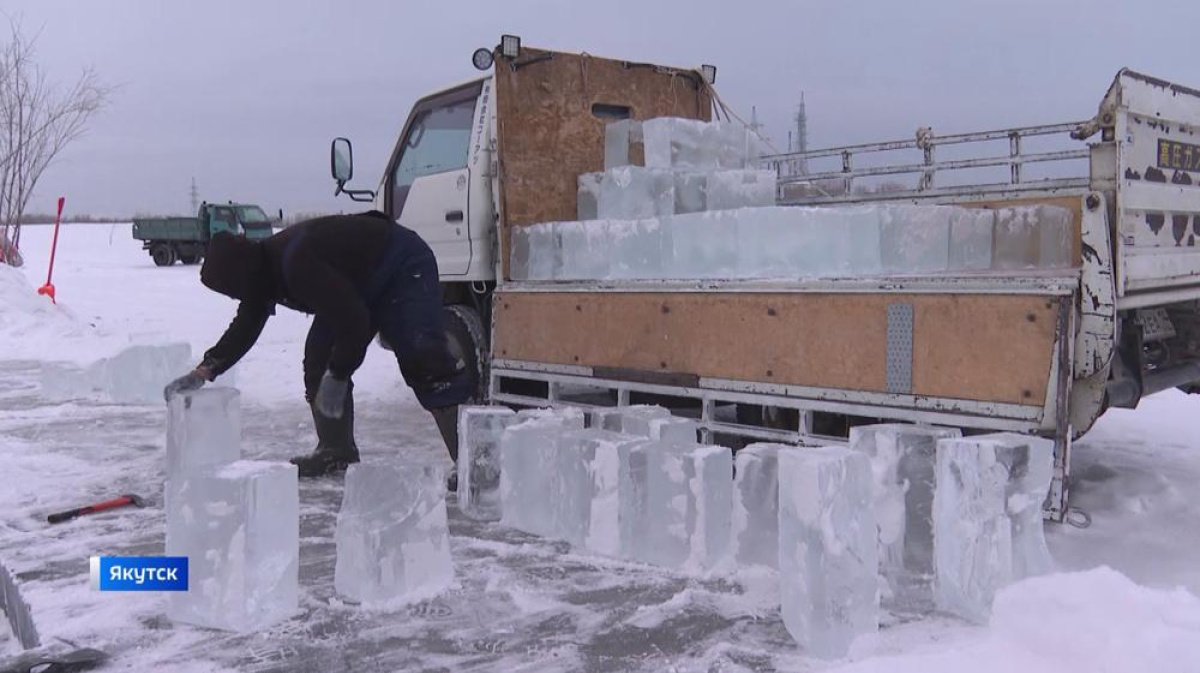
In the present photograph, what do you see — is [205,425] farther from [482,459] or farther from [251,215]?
[251,215]

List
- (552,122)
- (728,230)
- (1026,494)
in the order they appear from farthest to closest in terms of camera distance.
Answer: (552,122)
(728,230)
(1026,494)

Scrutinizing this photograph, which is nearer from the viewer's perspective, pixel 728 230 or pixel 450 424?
pixel 728 230

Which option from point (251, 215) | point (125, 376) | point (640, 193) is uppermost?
point (251, 215)

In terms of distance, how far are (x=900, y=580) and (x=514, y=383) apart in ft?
11.4

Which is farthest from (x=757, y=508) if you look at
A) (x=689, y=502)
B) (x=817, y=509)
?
(x=817, y=509)

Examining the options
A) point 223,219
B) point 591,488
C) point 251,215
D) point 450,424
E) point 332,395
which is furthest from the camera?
point 251,215

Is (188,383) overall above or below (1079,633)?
above

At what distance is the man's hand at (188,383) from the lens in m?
4.48

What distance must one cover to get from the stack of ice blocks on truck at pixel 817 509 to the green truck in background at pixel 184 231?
1133 inches

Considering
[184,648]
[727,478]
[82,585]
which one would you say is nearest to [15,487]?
[82,585]

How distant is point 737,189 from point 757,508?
261 centimetres

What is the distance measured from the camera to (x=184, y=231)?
31281mm

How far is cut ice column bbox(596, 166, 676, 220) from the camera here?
5688 millimetres

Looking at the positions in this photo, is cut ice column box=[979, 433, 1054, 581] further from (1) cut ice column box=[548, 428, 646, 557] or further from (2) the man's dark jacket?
(2) the man's dark jacket
